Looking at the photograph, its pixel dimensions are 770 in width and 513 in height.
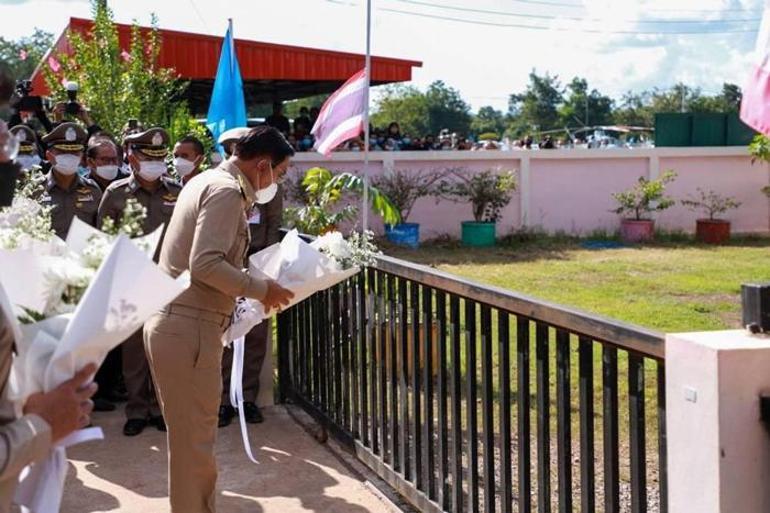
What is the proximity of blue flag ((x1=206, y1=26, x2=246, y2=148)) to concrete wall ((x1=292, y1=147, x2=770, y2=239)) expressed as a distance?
28.1 feet

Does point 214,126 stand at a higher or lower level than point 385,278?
higher

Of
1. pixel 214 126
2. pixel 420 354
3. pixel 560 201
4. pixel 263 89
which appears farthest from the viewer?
pixel 263 89

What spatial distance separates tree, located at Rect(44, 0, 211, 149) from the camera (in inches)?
451

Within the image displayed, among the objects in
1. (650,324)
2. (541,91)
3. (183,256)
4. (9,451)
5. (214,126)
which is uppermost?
(541,91)

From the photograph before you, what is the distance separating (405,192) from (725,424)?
15.8 m

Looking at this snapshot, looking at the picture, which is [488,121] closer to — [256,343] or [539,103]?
[539,103]

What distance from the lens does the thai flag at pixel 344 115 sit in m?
8.05

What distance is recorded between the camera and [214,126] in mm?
9719

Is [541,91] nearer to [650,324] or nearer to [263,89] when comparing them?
[263,89]

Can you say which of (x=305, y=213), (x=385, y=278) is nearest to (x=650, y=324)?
(x=305, y=213)

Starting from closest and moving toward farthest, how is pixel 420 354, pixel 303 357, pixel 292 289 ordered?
pixel 292 289 < pixel 420 354 < pixel 303 357

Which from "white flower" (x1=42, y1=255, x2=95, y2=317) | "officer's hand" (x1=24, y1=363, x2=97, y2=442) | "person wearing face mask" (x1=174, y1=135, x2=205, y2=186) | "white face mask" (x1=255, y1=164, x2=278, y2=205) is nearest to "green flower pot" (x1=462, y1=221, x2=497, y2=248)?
"person wearing face mask" (x1=174, y1=135, x2=205, y2=186)

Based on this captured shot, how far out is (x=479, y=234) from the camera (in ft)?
60.5

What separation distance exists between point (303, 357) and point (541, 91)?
9015 centimetres
